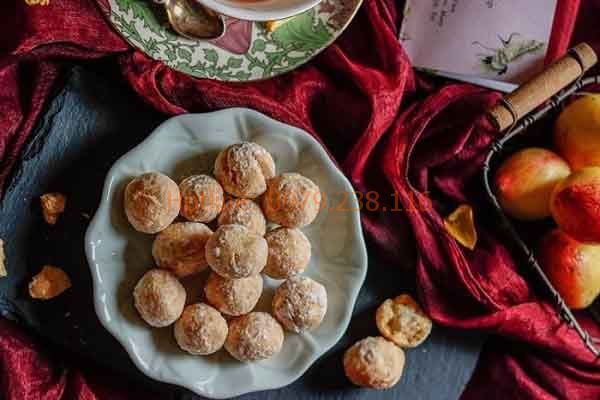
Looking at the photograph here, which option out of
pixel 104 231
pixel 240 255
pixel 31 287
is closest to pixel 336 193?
pixel 240 255

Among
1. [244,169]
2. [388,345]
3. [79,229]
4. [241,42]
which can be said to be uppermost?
[241,42]

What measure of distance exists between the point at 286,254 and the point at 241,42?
29 centimetres

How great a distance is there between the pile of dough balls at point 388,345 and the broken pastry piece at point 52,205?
1.38 ft

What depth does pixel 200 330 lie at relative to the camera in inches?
35.7

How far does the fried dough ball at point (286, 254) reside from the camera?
944 millimetres

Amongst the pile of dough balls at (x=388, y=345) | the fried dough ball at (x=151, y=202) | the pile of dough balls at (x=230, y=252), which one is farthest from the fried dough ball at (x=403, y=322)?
the fried dough ball at (x=151, y=202)

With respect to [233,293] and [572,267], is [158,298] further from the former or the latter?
[572,267]

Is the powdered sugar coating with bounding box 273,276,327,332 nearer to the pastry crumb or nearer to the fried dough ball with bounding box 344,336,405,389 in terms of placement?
the fried dough ball with bounding box 344,336,405,389

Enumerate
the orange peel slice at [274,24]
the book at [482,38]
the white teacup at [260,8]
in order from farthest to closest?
the book at [482,38] → the orange peel slice at [274,24] → the white teacup at [260,8]

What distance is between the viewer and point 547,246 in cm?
107

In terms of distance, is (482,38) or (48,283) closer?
(48,283)

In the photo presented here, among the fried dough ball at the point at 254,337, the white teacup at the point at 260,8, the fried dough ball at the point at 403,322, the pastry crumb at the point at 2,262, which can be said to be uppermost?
the white teacup at the point at 260,8

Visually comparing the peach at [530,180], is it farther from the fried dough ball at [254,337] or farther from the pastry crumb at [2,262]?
the pastry crumb at [2,262]

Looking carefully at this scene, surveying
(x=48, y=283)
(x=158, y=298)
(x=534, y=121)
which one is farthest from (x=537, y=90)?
(x=48, y=283)
